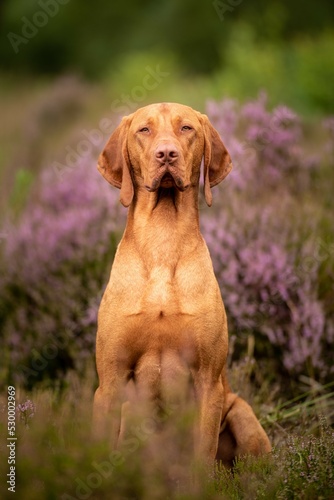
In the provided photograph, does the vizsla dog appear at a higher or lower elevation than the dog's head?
lower

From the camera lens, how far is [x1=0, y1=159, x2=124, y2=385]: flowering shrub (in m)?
5.70

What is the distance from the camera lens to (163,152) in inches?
144

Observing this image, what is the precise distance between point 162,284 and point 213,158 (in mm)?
739

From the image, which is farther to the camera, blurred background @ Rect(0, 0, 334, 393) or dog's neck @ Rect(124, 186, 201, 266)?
blurred background @ Rect(0, 0, 334, 393)

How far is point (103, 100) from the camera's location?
56.4 feet

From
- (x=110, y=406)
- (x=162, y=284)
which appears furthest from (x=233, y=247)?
(x=110, y=406)

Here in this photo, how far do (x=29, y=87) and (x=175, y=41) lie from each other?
15.6 ft

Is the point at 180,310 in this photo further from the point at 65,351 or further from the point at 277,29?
the point at 277,29

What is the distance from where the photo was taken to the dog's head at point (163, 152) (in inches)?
147

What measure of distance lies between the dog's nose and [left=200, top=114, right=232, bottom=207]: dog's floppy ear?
1.26 feet

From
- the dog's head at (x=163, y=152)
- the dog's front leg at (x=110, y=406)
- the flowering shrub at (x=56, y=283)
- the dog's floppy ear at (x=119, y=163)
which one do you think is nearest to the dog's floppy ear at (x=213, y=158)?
the dog's head at (x=163, y=152)
